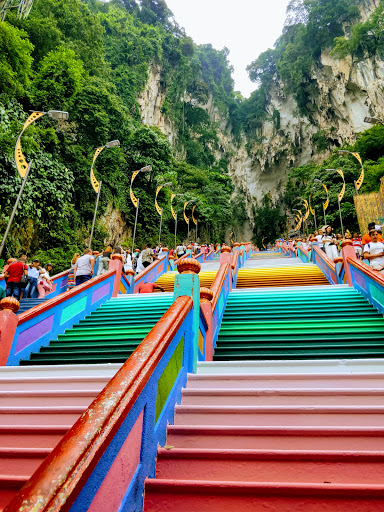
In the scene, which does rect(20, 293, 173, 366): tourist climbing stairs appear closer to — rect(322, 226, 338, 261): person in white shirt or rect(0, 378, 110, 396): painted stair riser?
rect(0, 378, 110, 396): painted stair riser

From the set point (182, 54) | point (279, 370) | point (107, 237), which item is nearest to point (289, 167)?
point (182, 54)

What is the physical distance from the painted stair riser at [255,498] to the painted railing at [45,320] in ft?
9.76

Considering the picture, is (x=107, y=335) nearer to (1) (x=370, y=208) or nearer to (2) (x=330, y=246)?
(2) (x=330, y=246)

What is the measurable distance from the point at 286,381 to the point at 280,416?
1.73ft

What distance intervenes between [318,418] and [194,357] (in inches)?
45.1

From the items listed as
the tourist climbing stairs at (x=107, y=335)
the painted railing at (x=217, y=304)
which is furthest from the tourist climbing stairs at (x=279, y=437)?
the tourist climbing stairs at (x=107, y=335)

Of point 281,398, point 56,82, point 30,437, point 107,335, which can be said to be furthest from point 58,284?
point 56,82

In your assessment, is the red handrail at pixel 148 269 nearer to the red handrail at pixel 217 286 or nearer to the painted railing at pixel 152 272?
the painted railing at pixel 152 272

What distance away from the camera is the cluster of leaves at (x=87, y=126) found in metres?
14.2

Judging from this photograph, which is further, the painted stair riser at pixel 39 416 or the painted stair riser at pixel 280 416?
A: the painted stair riser at pixel 39 416

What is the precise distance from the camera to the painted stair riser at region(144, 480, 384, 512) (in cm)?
144

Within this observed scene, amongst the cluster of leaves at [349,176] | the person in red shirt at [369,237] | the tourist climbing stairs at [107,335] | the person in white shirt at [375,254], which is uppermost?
the cluster of leaves at [349,176]

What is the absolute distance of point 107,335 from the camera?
15.1ft

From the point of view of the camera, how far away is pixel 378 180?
1005 inches
